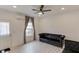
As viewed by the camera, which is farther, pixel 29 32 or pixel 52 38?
pixel 52 38

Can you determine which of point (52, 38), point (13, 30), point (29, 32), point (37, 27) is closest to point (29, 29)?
point (29, 32)

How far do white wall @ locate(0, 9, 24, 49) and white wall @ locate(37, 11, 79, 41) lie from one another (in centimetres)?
42

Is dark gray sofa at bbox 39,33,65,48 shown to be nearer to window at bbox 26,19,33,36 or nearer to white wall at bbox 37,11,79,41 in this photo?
white wall at bbox 37,11,79,41

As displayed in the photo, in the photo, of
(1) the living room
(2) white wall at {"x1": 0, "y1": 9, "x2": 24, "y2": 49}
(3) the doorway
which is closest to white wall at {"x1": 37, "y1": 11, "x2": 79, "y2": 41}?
(1) the living room

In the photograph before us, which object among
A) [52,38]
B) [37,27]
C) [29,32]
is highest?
[37,27]

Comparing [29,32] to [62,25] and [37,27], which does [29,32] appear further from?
[62,25]

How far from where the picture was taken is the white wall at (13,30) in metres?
1.45

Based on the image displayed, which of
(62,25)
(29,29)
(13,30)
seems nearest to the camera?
(13,30)

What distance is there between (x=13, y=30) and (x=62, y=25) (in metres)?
1.07

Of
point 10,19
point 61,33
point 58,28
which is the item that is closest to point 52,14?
point 58,28

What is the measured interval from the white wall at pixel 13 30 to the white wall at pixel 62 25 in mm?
417

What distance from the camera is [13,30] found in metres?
1.57

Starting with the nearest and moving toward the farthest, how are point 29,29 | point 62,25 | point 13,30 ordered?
point 13,30, point 29,29, point 62,25
